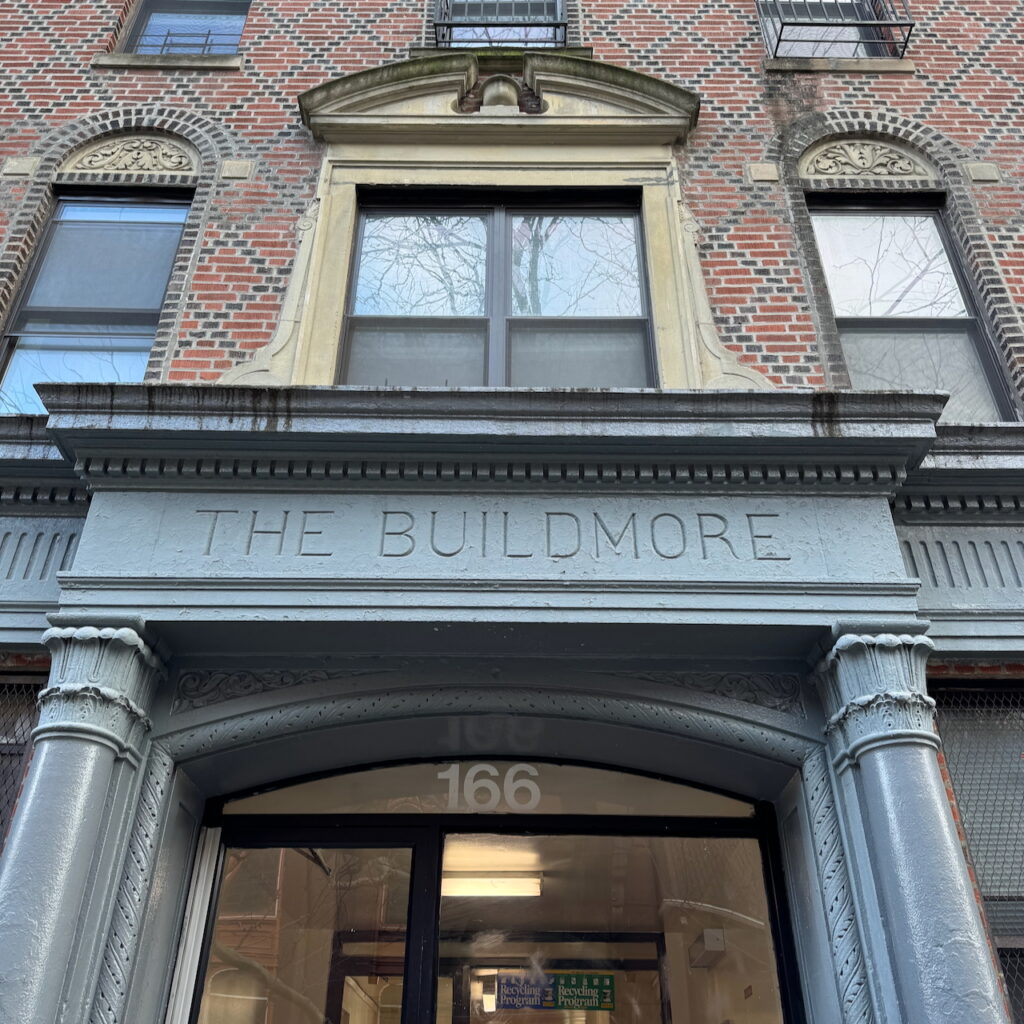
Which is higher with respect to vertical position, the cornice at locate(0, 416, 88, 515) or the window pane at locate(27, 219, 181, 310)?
the window pane at locate(27, 219, 181, 310)

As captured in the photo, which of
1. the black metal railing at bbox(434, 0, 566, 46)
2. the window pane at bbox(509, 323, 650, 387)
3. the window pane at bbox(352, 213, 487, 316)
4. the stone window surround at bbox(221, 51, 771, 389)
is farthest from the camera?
the black metal railing at bbox(434, 0, 566, 46)

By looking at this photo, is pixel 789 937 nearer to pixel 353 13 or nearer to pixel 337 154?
pixel 337 154

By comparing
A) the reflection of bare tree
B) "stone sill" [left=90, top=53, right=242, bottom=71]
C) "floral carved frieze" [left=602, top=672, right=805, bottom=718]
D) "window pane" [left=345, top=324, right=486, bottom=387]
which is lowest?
the reflection of bare tree

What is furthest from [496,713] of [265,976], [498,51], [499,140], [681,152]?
[498,51]

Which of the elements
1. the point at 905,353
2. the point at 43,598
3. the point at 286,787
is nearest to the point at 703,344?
the point at 905,353

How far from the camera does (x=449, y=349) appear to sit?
6.51 meters

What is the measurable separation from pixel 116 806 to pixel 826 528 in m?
3.80

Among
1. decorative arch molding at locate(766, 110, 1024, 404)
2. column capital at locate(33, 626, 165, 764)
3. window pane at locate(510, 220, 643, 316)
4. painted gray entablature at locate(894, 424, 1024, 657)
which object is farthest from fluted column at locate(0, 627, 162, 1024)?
decorative arch molding at locate(766, 110, 1024, 404)

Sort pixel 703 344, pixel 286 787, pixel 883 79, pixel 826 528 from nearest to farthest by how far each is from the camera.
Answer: pixel 826 528, pixel 286 787, pixel 703 344, pixel 883 79

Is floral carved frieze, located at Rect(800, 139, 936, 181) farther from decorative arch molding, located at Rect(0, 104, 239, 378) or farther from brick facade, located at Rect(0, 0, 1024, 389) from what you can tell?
decorative arch molding, located at Rect(0, 104, 239, 378)

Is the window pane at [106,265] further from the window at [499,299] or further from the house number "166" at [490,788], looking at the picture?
the house number "166" at [490,788]

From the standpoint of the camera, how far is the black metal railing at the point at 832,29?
8.24 m

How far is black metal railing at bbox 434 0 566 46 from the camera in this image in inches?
332

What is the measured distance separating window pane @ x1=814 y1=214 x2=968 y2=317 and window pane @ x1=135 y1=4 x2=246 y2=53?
549cm
